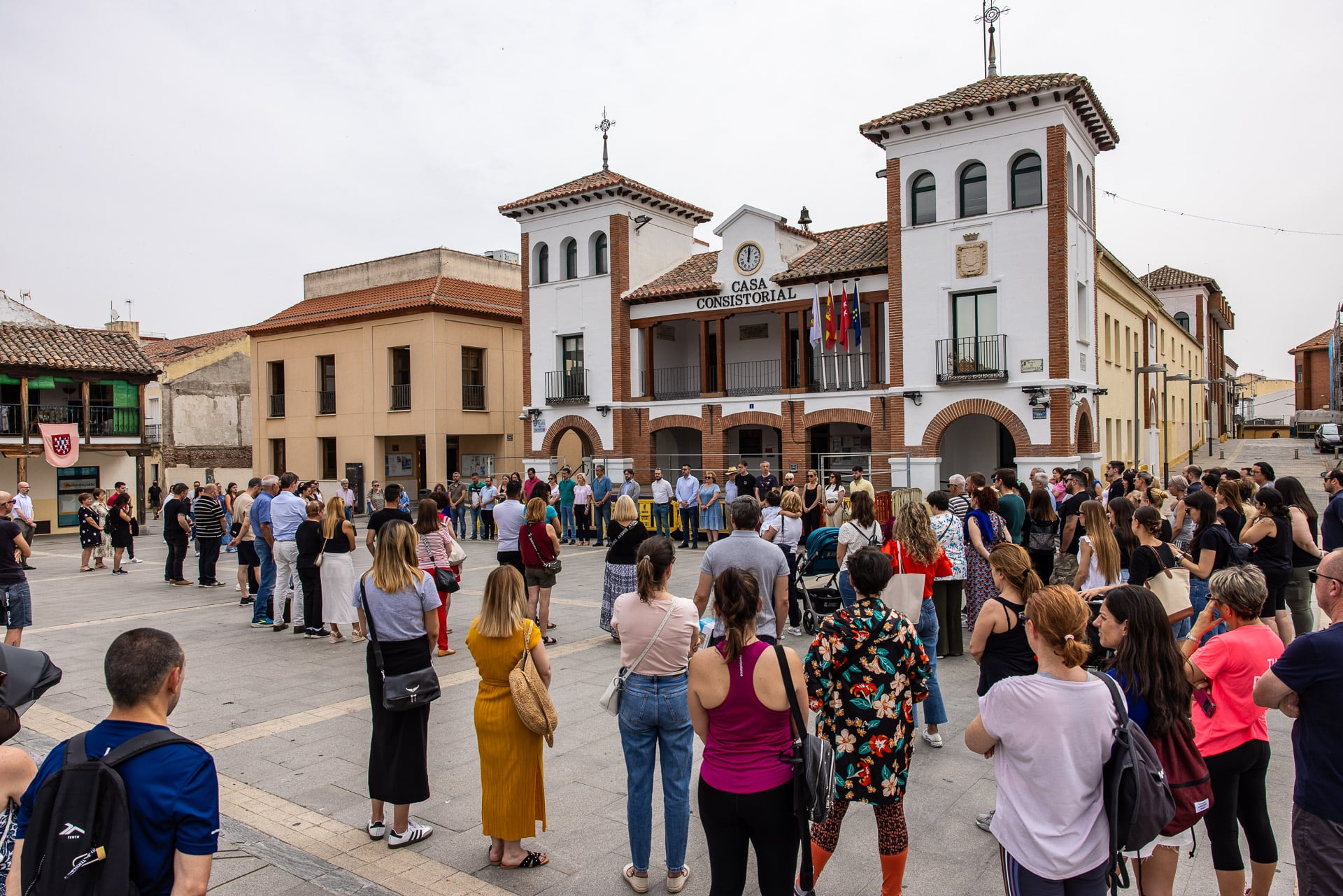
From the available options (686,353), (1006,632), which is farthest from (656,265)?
(1006,632)

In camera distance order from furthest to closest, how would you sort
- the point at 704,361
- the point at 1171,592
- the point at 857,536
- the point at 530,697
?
Result: 1. the point at 704,361
2. the point at 857,536
3. the point at 1171,592
4. the point at 530,697

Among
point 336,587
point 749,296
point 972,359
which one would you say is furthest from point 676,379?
point 336,587

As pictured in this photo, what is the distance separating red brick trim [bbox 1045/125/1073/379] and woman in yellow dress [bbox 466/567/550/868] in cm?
1735

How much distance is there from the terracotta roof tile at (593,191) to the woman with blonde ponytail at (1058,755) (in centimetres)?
2361

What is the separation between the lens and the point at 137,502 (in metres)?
30.7

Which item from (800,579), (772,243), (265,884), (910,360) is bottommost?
(265,884)

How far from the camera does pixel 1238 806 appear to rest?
3.94 m

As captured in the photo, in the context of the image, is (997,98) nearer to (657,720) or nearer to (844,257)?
(844,257)

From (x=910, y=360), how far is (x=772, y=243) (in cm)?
532

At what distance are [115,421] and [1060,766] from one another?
115 feet

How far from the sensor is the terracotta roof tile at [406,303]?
31.1m

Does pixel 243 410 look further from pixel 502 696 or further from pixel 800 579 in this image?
pixel 502 696

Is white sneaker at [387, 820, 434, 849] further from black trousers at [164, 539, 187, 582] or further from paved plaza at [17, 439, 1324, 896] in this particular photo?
black trousers at [164, 539, 187, 582]

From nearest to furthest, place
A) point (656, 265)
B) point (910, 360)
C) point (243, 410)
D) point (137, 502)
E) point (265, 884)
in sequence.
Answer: point (265, 884)
point (910, 360)
point (656, 265)
point (137, 502)
point (243, 410)
